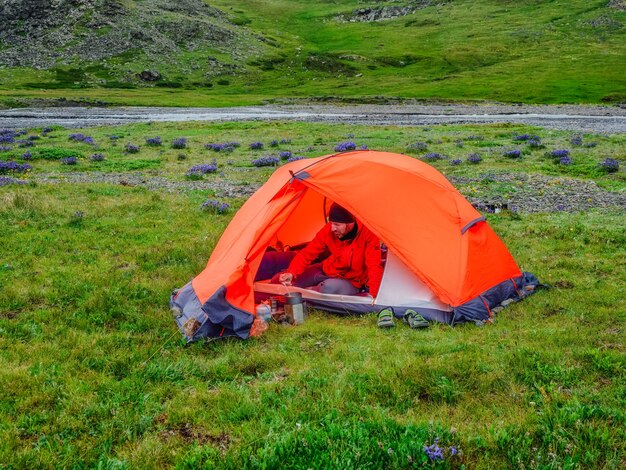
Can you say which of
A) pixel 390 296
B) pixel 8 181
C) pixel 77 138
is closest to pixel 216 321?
pixel 390 296

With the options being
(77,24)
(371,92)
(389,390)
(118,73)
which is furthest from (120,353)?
(77,24)

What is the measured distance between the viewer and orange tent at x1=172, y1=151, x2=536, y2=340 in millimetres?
9203

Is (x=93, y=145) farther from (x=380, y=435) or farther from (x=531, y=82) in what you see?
(x=531, y=82)

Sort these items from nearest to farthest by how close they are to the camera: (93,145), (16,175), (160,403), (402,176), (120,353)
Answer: (160,403)
(120,353)
(402,176)
(16,175)
(93,145)

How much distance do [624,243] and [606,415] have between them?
29.0 ft

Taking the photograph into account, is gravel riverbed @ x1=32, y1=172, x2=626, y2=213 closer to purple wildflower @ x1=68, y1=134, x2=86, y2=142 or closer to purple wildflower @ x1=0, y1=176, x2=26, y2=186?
purple wildflower @ x1=0, y1=176, x2=26, y2=186

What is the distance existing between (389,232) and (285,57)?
142 meters

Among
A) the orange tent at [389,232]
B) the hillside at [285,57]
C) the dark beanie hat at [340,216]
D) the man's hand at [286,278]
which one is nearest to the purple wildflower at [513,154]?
the orange tent at [389,232]

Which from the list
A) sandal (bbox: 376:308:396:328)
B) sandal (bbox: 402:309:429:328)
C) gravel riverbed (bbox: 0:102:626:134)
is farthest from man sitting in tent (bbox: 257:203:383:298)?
gravel riverbed (bbox: 0:102:626:134)

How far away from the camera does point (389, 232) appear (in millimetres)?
9828

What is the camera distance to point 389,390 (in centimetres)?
652

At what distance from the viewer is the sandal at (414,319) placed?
8953mm

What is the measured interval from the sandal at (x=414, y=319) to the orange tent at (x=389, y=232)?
55cm

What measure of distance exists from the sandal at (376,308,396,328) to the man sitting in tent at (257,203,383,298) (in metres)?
0.83
